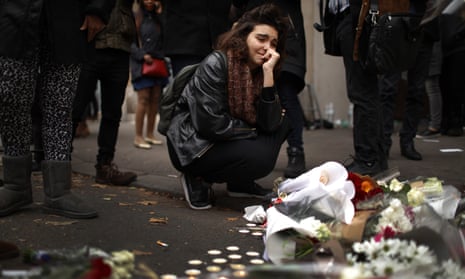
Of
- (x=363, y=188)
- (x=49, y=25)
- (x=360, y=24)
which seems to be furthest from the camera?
(x=360, y=24)

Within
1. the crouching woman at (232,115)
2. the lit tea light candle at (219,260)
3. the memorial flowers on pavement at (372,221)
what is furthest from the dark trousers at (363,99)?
the lit tea light candle at (219,260)

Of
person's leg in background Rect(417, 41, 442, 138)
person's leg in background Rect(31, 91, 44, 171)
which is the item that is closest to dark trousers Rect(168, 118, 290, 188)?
person's leg in background Rect(31, 91, 44, 171)

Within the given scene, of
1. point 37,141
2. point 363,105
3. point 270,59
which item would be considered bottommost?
point 37,141

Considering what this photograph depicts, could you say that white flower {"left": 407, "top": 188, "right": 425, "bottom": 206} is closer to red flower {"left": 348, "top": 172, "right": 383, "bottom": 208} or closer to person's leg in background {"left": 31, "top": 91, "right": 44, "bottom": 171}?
red flower {"left": 348, "top": 172, "right": 383, "bottom": 208}

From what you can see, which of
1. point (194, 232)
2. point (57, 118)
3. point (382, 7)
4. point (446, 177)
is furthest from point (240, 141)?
point (446, 177)

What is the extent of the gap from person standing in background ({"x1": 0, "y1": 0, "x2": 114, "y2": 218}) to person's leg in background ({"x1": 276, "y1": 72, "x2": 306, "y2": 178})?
5.71ft

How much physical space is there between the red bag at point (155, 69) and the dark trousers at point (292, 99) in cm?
226

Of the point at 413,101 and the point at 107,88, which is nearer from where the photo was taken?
the point at 107,88

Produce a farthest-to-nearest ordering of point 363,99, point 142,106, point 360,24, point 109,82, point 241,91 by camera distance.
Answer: point 142,106 → point 109,82 → point 363,99 → point 360,24 → point 241,91

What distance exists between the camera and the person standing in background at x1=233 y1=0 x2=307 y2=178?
4.86 m

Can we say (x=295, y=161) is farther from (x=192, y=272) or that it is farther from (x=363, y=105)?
(x=192, y=272)

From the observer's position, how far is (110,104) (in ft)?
15.5

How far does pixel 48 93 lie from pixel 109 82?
121 cm

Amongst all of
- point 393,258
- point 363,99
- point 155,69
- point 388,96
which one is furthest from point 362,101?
point 155,69
